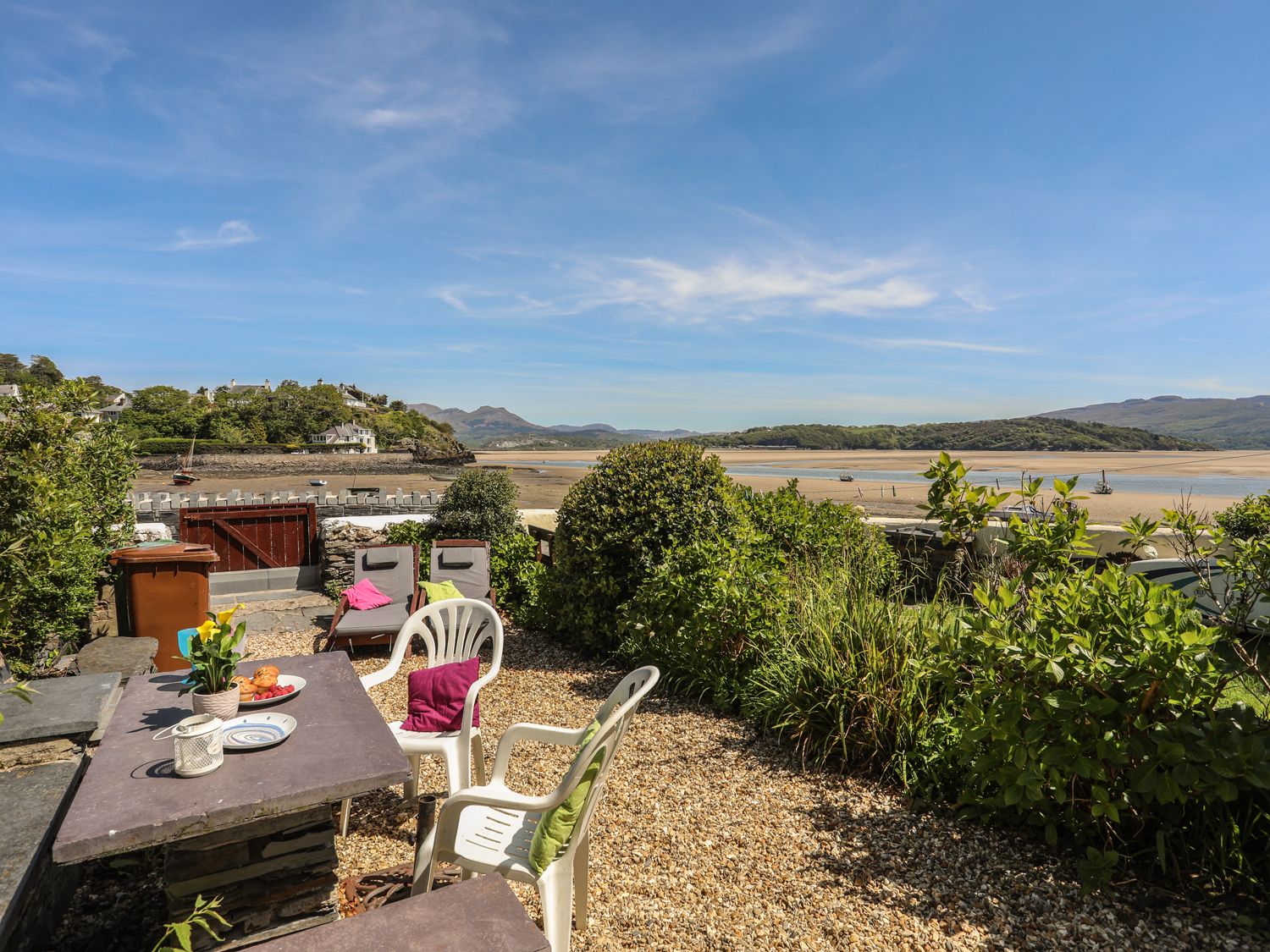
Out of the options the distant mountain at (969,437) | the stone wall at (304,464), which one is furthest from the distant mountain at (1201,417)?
the stone wall at (304,464)

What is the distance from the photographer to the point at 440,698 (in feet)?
10.2

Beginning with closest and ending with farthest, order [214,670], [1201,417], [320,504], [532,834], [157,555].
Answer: [214,670]
[532,834]
[157,555]
[320,504]
[1201,417]

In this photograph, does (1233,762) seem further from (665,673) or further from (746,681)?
(665,673)

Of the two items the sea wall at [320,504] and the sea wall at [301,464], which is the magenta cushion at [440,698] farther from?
the sea wall at [301,464]

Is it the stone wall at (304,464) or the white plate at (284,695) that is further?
the stone wall at (304,464)

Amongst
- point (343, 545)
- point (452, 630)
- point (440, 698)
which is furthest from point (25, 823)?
point (343, 545)

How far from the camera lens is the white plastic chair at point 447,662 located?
9.43 ft

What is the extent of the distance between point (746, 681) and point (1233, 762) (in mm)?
2478

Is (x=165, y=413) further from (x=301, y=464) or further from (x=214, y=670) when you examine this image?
(x=214, y=670)

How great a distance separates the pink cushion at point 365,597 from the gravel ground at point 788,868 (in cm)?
277

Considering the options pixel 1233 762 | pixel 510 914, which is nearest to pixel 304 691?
pixel 510 914

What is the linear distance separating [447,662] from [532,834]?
165 centimetres

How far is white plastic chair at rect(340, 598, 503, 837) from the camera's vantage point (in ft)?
9.43

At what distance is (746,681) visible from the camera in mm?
4258
